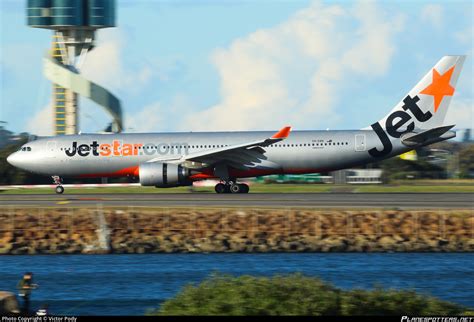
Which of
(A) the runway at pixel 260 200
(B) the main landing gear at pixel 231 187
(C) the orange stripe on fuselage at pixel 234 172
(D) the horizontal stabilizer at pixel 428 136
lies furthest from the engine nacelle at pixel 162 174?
(D) the horizontal stabilizer at pixel 428 136

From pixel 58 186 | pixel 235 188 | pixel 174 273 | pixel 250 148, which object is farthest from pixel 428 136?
pixel 174 273

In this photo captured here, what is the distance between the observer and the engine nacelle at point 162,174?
43.8m

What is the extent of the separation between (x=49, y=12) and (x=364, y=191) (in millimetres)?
50978

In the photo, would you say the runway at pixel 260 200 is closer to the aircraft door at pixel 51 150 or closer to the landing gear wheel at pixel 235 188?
the landing gear wheel at pixel 235 188

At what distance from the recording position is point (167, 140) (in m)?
47.4

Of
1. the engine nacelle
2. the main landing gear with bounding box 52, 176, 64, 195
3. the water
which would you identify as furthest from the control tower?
the water

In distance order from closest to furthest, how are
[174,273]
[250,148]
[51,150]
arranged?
[174,273] < [250,148] < [51,150]

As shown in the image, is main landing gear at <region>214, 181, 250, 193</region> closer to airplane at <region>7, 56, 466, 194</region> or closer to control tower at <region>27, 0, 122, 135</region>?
airplane at <region>7, 56, 466, 194</region>

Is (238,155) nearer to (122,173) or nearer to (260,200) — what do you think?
(260,200)

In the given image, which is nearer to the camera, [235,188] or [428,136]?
[428,136]

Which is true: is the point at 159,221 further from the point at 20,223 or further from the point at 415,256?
the point at 415,256

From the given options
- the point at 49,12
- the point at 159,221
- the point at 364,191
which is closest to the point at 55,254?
the point at 159,221

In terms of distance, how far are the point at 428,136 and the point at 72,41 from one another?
53.5 m

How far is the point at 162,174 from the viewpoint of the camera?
4397 cm
